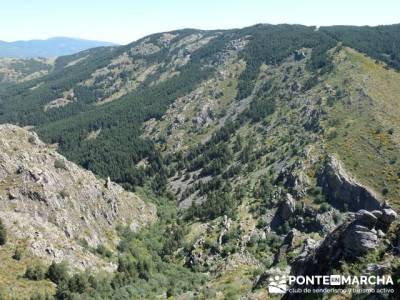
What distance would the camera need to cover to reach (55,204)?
104188mm

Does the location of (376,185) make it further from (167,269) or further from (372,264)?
(372,264)

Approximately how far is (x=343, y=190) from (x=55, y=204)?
225 feet

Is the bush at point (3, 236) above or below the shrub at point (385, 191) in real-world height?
below

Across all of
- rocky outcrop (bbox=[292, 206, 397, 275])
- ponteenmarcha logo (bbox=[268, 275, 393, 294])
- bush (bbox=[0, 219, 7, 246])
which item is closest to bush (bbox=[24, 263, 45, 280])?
bush (bbox=[0, 219, 7, 246])

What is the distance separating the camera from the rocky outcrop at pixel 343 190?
109 m

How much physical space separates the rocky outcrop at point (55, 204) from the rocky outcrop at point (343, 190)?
168 ft

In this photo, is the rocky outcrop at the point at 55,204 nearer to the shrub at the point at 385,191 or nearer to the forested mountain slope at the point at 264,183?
the forested mountain slope at the point at 264,183

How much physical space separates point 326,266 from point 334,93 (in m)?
135

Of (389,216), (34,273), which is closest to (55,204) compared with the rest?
(34,273)

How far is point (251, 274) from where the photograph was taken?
95.6 meters

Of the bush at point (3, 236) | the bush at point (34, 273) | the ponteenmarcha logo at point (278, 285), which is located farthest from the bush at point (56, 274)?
the ponteenmarcha logo at point (278, 285)

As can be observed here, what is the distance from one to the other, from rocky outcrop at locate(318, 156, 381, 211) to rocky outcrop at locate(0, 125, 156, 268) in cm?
5116

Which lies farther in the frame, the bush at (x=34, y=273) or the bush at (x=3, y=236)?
the bush at (x=3, y=236)

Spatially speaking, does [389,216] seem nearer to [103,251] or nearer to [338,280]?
[338,280]
